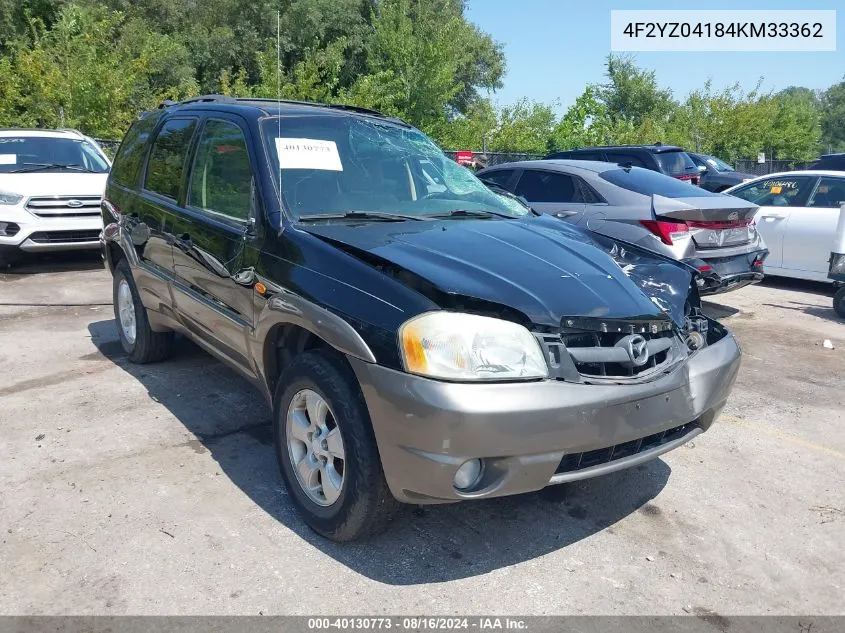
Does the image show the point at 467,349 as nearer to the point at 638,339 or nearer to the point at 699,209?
the point at 638,339

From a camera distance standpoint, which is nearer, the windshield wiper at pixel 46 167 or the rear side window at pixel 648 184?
the rear side window at pixel 648 184

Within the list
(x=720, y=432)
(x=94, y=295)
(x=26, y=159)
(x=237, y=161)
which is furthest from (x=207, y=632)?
(x=26, y=159)

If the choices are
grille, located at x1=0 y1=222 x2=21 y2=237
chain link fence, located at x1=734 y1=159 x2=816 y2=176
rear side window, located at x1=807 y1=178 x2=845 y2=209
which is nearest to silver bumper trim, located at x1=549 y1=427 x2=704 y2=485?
rear side window, located at x1=807 y1=178 x2=845 y2=209

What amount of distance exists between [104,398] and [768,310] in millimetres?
6655

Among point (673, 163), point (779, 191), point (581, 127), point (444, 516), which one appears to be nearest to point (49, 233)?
point (444, 516)

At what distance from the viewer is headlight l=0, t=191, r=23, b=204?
358 inches

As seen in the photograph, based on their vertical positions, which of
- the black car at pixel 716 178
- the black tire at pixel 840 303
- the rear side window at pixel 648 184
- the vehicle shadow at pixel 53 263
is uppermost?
the rear side window at pixel 648 184

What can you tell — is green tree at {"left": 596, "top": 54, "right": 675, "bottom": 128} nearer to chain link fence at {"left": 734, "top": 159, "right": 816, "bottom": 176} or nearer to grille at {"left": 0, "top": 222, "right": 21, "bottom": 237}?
chain link fence at {"left": 734, "top": 159, "right": 816, "bottom": 176}

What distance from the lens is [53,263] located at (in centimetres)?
1021

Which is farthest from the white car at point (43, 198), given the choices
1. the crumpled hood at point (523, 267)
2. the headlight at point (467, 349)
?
the headlight at point (467, 349)

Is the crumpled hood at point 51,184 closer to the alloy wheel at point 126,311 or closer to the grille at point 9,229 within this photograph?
the grille at point 9,229

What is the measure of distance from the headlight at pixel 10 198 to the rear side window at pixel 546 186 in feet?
20.0

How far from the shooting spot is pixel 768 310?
8.01m

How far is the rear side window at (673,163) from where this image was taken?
13992 mm
